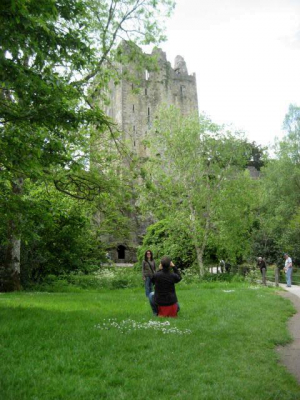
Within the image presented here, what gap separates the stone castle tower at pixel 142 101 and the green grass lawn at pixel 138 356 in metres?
45.0

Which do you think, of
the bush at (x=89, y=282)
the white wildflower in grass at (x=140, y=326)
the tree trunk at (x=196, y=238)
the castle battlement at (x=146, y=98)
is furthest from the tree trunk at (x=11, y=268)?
the castle battlement at (x=146, y=98)

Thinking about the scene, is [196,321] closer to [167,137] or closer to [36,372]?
[36,372]

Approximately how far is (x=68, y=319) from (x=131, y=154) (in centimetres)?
563

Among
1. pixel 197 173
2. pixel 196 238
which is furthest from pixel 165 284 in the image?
pixel 197 173

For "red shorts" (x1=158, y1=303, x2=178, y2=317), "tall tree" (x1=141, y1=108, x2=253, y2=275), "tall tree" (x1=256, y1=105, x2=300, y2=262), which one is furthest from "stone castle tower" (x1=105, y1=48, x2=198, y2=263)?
"red shorts" (x1=158, y1=303, x2=178, y2=317)

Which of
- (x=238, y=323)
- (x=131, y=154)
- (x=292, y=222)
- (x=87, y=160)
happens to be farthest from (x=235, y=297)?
(x=292, y=222)

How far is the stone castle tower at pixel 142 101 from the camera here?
57.3 m

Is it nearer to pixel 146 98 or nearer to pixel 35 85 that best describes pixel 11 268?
pixel 35 85

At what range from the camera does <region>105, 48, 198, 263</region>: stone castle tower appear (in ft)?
188

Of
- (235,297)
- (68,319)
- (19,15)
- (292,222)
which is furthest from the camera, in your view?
(292,222)

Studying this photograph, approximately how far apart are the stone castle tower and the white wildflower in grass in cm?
4522

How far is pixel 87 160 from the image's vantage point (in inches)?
604

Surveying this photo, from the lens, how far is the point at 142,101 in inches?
2418

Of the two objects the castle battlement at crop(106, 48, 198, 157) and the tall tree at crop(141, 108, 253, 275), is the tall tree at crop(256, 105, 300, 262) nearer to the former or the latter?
the tall tree at crop(141, 108, 253, 275)
